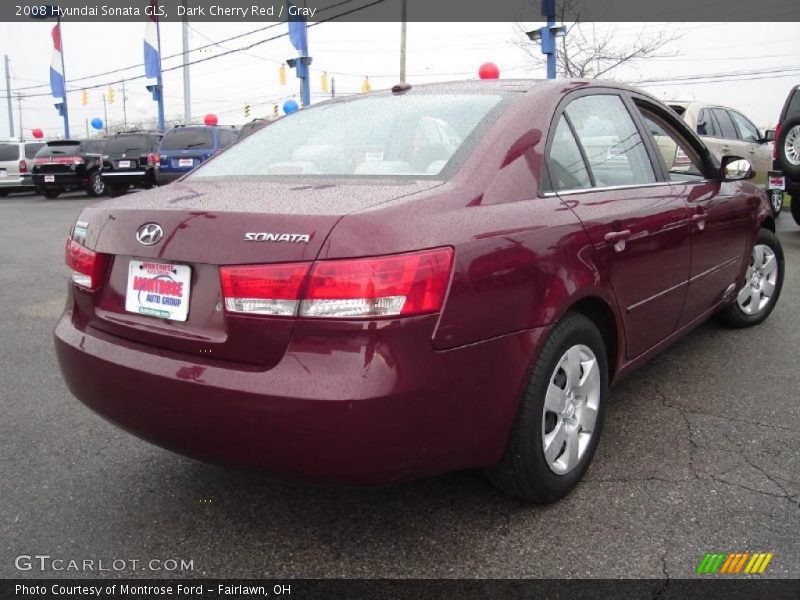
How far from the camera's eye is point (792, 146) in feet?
28.0

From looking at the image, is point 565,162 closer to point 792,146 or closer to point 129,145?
point 792,146

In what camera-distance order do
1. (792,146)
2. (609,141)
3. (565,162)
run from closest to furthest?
(565,162) < (609,141) < (792,146)

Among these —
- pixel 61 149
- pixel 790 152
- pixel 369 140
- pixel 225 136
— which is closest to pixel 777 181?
pixel 790 152

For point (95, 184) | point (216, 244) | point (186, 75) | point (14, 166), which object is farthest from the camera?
point (186, 75)

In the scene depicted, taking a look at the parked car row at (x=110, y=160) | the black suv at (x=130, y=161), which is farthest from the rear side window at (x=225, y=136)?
the black suv at (x=130, y=161)

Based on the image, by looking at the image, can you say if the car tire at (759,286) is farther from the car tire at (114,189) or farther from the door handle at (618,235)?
the car tire at (114,189)

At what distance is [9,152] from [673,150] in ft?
71.6

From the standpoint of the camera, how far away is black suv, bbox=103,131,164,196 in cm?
1831

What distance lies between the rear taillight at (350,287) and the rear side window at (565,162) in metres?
0.85

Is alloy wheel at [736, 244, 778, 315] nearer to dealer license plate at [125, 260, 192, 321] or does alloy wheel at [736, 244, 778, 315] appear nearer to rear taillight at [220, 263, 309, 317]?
rear taillight at [220, 263, 309, 317]

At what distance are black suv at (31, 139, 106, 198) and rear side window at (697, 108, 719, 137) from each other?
49.8ft

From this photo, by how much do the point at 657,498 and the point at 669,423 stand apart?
781 mm

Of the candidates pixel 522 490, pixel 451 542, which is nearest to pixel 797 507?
pixel 522 490

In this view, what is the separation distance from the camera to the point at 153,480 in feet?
9.40
